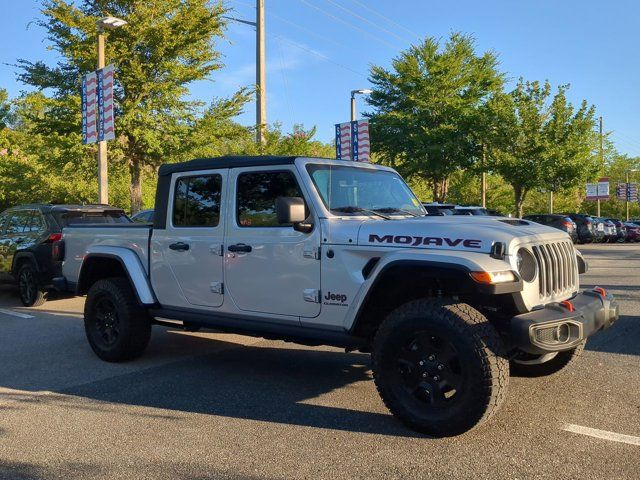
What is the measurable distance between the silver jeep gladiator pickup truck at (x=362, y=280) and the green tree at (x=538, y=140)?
2473cm

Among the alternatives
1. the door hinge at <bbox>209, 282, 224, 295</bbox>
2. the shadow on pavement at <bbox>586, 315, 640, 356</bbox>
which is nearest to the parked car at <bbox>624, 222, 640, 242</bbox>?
the shadow on pavement at <bbox>586, 315, 640, 356</bbox>

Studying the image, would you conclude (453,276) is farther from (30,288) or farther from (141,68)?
(141,68)

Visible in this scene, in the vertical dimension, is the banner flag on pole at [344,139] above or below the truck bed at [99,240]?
above

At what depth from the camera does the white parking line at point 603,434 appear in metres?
3.87

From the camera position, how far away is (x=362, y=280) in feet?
14.1

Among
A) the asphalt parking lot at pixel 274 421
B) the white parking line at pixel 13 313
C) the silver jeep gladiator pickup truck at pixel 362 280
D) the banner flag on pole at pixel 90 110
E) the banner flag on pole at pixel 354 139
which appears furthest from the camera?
the banner flag on pole at pixel 354 139

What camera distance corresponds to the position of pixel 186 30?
18.3m

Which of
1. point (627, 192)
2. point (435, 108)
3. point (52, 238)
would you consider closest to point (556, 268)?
point (52, 238)

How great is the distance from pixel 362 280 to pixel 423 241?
0.55 metres

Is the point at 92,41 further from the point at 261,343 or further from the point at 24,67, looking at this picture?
the point at 261,343

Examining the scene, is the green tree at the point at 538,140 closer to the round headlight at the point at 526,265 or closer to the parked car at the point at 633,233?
the parked car at the point at 633,233

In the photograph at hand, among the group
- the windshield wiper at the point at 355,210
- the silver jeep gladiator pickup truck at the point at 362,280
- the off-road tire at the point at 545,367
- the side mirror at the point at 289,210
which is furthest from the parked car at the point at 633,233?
the side mirror at the point at 289,210

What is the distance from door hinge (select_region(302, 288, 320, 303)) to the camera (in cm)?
454

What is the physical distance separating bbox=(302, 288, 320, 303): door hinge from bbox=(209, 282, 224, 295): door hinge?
0.93 meters
